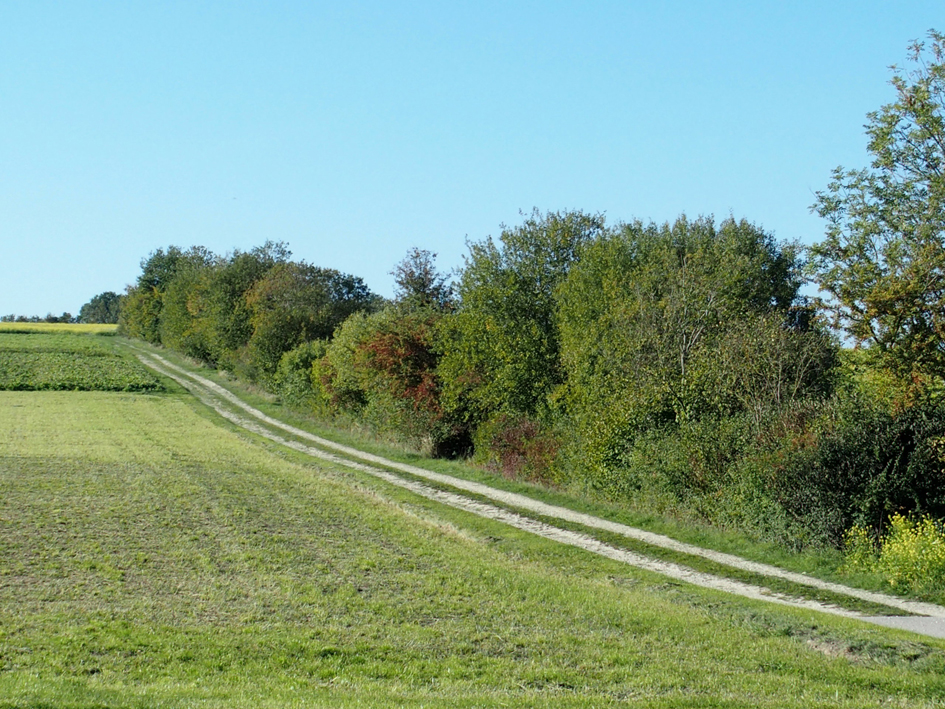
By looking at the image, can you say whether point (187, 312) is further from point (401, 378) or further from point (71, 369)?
point (401, 378)

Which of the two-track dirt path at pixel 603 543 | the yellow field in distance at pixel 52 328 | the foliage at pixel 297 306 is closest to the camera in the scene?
the two-track dirt path at pixel 603 543

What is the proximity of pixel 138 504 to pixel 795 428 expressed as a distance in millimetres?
15583

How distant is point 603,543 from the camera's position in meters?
22.1

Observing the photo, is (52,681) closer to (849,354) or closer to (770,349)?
(849,354)

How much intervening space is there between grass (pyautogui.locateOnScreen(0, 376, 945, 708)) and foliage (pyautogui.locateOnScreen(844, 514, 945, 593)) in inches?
130

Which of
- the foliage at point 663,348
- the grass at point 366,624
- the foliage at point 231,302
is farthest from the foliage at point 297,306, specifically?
the grass at point 366,624

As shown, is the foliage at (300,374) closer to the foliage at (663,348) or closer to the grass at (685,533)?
the grass at (685,533)

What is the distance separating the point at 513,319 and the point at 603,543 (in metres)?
16.1

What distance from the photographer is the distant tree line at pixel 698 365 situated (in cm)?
1975

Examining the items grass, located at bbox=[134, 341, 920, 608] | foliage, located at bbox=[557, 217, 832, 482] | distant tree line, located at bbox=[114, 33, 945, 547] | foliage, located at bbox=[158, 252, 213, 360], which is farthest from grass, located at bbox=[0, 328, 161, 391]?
foliage, located at bbox=[557, 217, 832, 482]

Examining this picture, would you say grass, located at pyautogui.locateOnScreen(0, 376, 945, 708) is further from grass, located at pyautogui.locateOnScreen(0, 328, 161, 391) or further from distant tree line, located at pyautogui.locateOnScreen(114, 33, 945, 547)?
grass, located at pyautogui.locateOnScreen(0, 328, 161, 391)

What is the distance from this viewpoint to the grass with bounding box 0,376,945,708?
1026 centimetres

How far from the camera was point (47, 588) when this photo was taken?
14.2 m

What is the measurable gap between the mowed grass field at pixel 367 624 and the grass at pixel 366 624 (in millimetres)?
45
